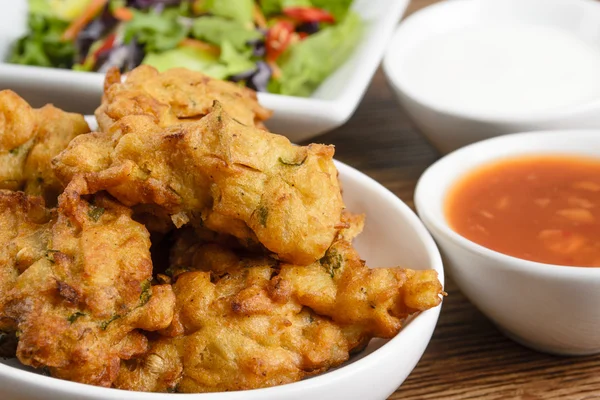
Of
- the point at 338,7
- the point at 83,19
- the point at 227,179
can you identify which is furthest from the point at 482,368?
the point at 83,19

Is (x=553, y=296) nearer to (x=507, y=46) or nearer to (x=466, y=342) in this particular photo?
(x=466, y=342)

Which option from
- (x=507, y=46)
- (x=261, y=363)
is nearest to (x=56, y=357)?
(x=261, y=363)

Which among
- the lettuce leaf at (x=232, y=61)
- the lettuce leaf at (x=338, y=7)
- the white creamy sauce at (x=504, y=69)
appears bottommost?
the lettuce leaf at (x=232, y=61)

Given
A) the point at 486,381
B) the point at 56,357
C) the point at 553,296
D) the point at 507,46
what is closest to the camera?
the point at 56,357

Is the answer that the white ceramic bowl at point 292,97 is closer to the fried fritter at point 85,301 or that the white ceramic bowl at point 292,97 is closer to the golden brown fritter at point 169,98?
the golden brown fritter at point 169,98

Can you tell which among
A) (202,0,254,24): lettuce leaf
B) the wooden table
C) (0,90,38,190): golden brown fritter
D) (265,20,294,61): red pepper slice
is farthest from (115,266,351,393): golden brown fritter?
(202,0,254,24): lettuce leaf

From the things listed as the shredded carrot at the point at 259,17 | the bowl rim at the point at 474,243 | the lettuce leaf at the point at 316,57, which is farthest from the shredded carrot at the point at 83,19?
the bowl rim at the point at 474,243
